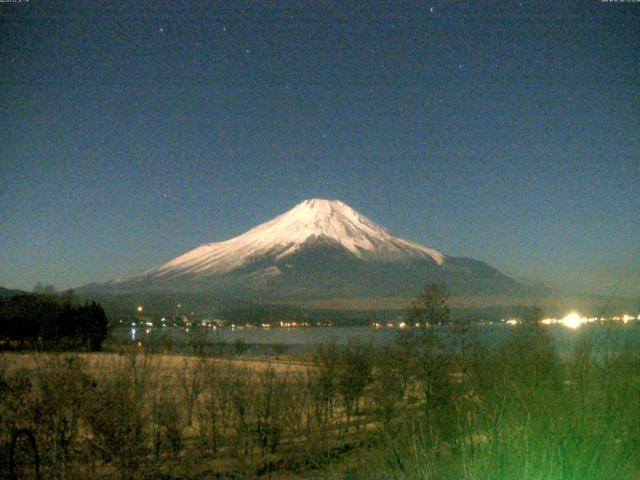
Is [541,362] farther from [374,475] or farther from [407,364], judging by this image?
[407,364]

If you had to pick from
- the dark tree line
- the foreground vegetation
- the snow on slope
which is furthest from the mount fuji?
the foreground vegetation

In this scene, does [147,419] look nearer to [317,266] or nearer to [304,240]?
[317,266]

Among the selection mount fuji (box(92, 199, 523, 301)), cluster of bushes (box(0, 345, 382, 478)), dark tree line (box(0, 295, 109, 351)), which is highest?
mount fuji (box(92, 199, 523, 301))

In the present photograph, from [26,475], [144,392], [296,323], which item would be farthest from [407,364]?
[296,323]

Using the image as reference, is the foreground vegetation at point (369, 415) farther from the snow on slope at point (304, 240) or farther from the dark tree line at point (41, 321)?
the snow on slope at point (304, 240)

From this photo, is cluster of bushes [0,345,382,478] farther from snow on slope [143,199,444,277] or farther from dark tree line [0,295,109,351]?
snow on slope [143,199,444,277]

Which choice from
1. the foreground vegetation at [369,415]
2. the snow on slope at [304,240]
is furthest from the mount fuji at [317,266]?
the foreground vegetation at [369,415]
